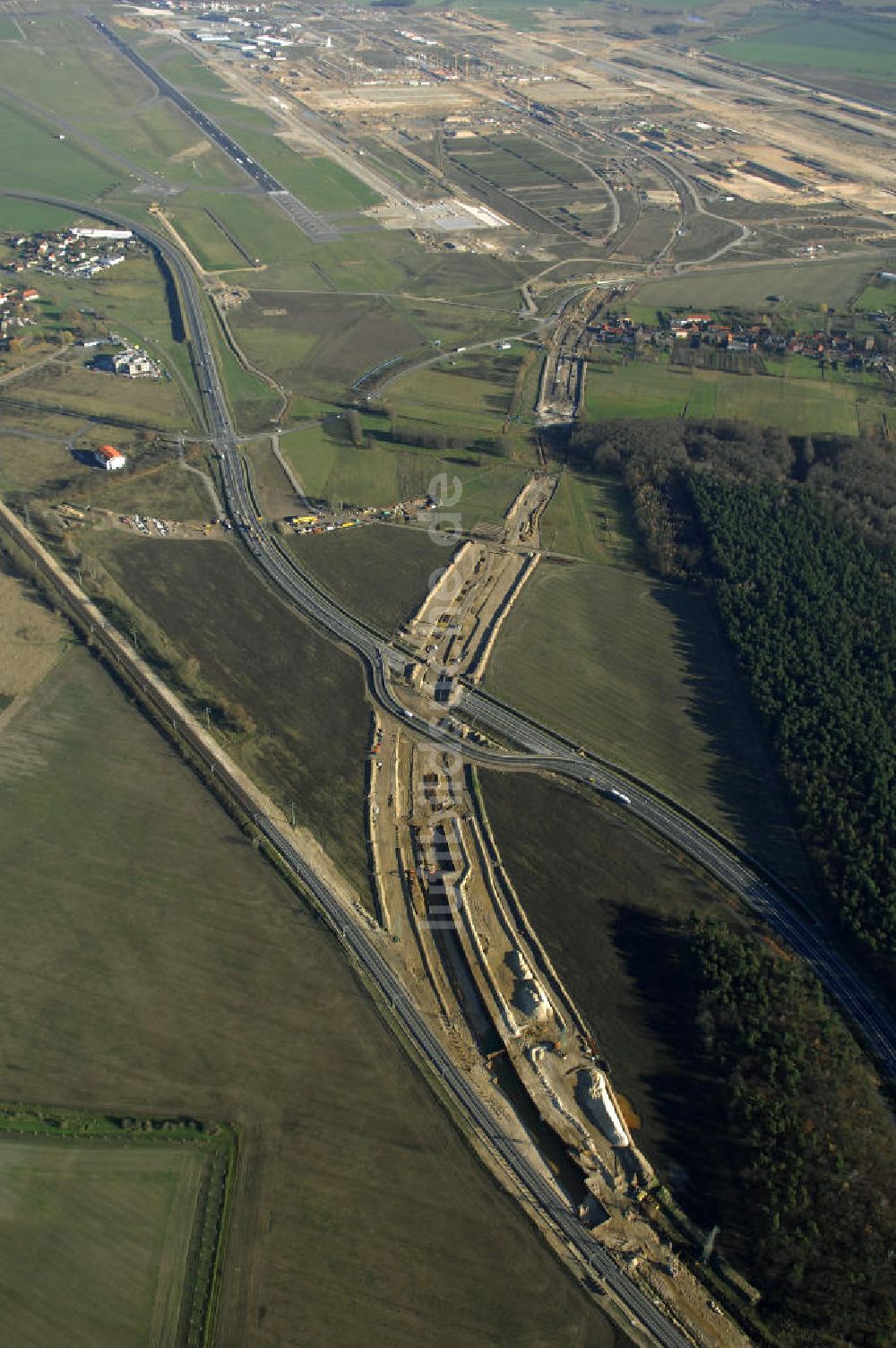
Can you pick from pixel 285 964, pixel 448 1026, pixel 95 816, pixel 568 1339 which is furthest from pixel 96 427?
pixel 568 1339

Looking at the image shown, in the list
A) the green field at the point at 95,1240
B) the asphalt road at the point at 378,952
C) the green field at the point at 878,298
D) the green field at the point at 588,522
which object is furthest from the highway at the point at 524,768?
the green field at the point at 878,298

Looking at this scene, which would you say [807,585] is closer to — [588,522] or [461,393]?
[588,522]

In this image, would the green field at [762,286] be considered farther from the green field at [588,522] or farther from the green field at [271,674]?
the green field at [271,674]

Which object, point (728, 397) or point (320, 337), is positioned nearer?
point (728, 397)

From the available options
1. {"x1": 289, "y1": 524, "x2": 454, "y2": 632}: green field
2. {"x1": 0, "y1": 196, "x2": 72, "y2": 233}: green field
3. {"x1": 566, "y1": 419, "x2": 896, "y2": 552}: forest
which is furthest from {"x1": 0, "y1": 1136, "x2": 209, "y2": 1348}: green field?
{"x1": 0, "y1": 196, "x2": 72, "y2": 233}: green field

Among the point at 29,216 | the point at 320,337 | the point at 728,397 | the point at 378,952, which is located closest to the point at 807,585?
the point at 728,397

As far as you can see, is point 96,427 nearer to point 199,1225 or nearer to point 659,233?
point 199,1225
